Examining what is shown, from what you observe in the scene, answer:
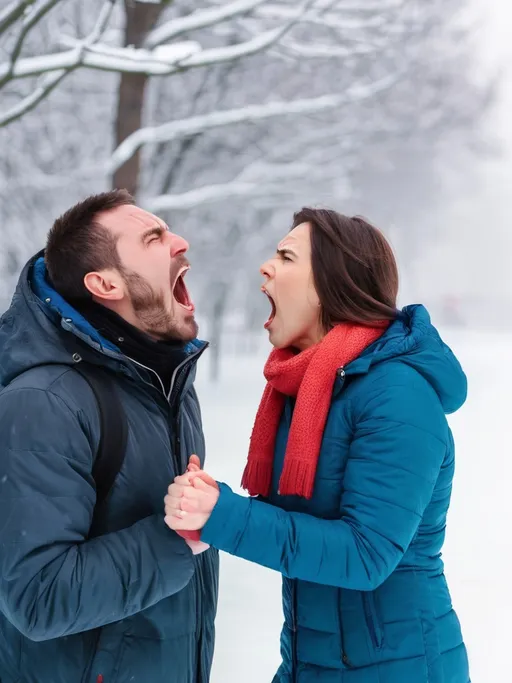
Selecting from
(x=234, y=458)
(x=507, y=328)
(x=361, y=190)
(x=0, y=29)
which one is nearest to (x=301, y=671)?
(x=0, y=29)

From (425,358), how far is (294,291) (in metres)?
0.42

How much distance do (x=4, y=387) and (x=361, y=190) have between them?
1312 cm

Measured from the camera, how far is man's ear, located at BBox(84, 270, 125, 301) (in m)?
2.06

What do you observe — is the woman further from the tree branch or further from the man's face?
the tree branch

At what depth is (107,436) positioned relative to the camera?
6.04 ft

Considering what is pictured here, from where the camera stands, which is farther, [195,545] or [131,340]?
[131,340]

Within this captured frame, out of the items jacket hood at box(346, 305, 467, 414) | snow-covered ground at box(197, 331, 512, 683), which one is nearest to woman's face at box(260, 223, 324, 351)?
jacket hood at box(346, 305, 467, 414)

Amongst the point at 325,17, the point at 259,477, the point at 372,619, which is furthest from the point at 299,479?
the point at 325,17

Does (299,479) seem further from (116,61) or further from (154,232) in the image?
(116,61)

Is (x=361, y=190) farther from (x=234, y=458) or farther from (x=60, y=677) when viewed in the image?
(x=60, y=677)

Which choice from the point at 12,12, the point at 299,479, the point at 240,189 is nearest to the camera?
the point at 299,479

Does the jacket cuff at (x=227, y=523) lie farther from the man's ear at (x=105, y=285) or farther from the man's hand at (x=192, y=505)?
the man's ear at (x=105, y=285)

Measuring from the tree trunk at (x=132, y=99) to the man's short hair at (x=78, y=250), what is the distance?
5314 millimetres

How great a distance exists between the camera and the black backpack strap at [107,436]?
184 cm
